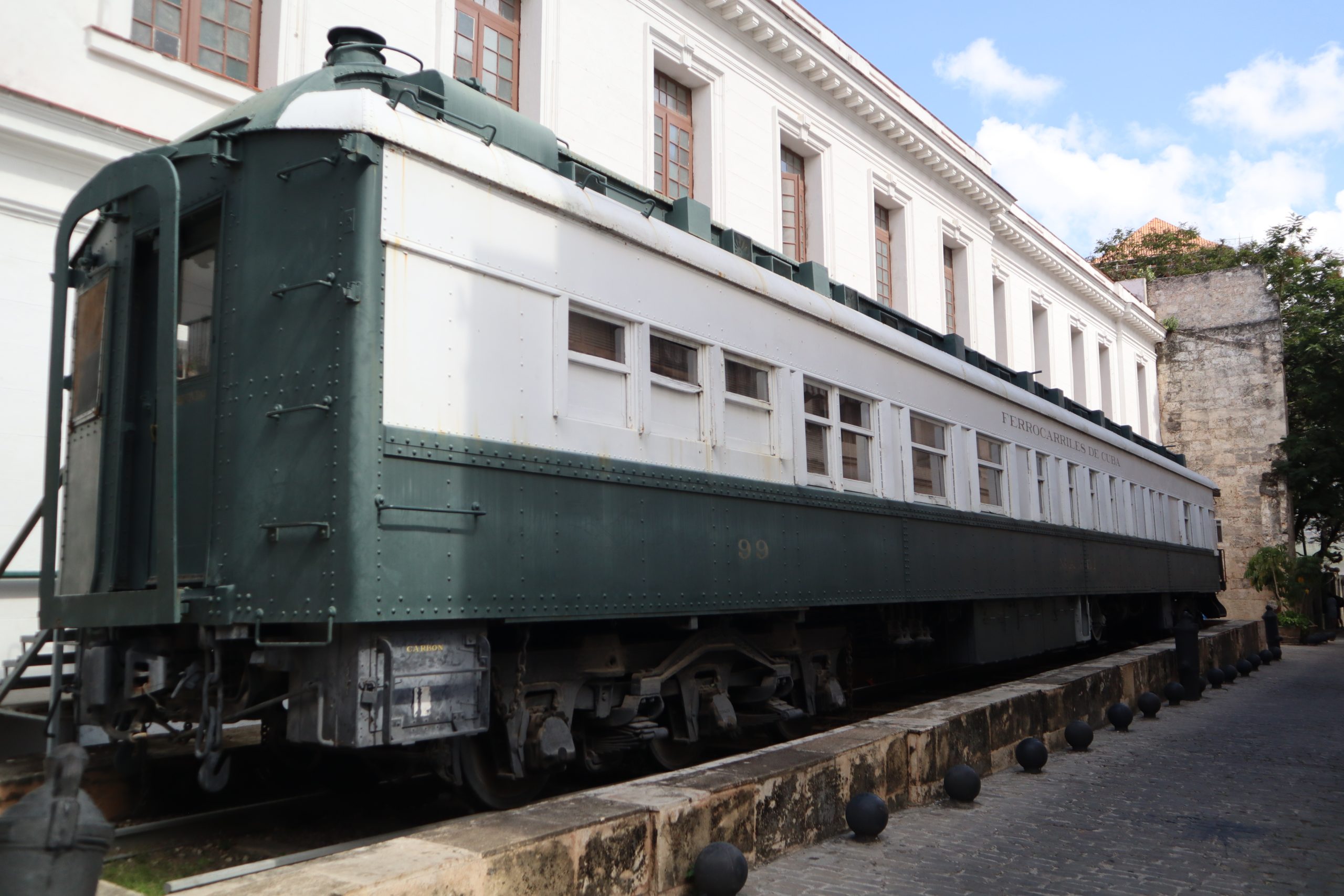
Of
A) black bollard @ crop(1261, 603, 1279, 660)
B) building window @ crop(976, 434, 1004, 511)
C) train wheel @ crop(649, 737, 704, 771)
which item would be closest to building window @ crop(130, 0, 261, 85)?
train wheel @ crop(649, 737, 704, 771)

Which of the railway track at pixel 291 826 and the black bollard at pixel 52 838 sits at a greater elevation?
the black bollard at pixel 52 838

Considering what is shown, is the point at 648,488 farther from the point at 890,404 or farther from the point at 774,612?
the point at 890,404

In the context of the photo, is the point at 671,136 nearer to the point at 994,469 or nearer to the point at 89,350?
the point at 994,469

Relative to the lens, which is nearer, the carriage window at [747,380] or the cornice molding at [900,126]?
the carriage window at [747,380]

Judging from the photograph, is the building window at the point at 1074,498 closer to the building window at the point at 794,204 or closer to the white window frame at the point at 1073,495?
the white window frame at the point at 1073,495

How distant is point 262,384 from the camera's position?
17.0ft

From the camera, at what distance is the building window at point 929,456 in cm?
993

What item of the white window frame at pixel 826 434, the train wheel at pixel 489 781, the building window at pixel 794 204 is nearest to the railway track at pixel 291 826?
the train wheel at pixel 489 781

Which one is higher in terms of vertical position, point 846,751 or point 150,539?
point 150,539

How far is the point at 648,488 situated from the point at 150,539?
8.89 feet

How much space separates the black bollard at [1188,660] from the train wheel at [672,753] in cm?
701

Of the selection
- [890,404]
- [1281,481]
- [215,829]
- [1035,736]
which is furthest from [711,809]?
[1281,481]

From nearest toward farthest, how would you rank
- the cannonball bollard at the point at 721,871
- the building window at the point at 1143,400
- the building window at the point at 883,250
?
the cannonball bollard at the point at 721,871
the building window at the point at 883,250
the building window at the point at 1143,400

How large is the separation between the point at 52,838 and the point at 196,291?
3.64 meters
